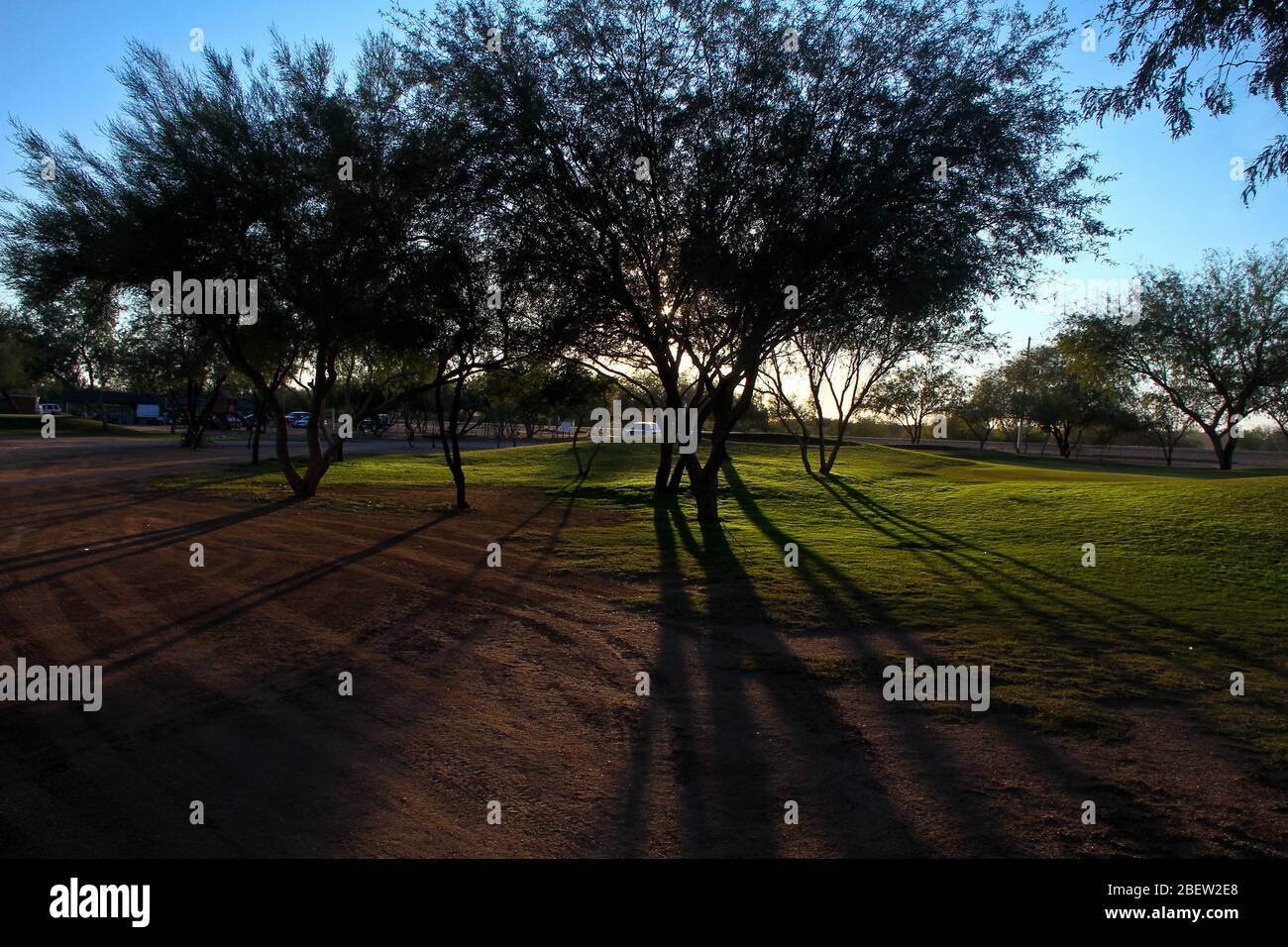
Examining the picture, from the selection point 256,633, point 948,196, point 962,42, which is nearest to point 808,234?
point 948,196

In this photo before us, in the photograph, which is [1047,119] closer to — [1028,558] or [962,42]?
[962,42]

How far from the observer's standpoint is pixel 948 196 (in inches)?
560

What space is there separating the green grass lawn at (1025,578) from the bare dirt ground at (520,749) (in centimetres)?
64

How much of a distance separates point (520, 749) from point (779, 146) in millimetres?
11737

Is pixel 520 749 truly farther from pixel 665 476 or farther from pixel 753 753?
pixel 665 476

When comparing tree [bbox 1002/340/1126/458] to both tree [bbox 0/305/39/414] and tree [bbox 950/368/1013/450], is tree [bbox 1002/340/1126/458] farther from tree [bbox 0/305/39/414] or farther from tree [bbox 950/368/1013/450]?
tree [bbox 0/305/39/414]

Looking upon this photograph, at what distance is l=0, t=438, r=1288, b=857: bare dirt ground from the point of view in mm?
4547

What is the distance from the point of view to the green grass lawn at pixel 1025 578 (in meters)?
7.46

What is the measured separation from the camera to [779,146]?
1406 centimetres

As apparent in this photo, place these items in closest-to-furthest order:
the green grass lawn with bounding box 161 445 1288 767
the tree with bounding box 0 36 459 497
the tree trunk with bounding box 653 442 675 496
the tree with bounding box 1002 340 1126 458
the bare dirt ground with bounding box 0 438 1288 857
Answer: the bare dirt ground with bounding box 0 438 1288 857
the green grass lawn with bounding box 161 445 1288 767
the tree with bounding box 0 36 459 497
the tree trunk with bounding box 653 442 675 496
the tree with bounding box 1002 340 1126 458

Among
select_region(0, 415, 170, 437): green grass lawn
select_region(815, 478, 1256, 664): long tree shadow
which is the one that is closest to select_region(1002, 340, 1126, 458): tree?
select_region(815, 478, 1256, 664): long tree shadow

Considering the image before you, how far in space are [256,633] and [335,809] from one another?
453 cm

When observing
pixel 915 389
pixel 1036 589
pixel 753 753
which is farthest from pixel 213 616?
pixel 915 389

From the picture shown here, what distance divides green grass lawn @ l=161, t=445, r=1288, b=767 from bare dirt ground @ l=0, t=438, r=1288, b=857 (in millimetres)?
637
